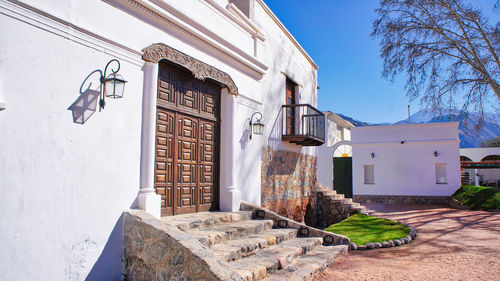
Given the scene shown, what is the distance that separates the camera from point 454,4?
10.5 meters

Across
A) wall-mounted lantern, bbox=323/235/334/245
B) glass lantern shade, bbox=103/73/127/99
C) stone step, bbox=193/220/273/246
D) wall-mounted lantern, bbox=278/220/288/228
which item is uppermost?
glass lantern shade, bbox=103/73/127/99

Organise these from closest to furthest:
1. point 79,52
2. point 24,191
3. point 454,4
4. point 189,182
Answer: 1. point 24,191
2. point 79,52
3. point 189,182
4. point 454,4

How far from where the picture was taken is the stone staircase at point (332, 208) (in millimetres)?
11430

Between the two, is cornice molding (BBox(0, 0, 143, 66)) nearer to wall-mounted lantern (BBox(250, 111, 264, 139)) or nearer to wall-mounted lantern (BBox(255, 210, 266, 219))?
wall-mounted lantern (BBox(250, 111, 264, 139))

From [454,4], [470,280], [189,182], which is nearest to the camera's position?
[470,280]

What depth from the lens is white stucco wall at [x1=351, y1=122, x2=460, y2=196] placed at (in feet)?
51.3

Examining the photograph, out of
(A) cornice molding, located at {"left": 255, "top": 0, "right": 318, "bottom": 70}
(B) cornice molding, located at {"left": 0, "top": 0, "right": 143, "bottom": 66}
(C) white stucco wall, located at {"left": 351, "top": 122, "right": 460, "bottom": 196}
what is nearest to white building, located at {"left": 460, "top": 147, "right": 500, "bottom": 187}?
(C) white stucco wall, located at {"left": 351, "top": 122, "right": 460, "bottom": 196}

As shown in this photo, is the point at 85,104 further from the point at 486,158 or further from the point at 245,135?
the point at 486,158

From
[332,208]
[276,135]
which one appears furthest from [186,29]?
[332,208]

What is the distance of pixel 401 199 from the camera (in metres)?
16.2

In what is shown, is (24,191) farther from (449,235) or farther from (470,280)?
(449,235)

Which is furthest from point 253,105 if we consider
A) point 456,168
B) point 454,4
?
point 456,168

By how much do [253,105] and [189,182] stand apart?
263 centimetres

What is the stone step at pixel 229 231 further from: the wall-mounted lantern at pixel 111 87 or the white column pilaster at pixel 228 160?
the wall-mounted lantern at pixel 111 87
